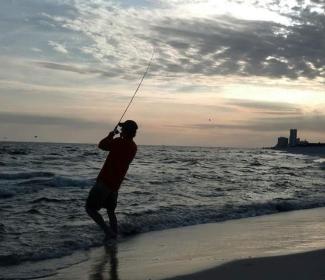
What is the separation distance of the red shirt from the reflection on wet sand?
3.25 feet

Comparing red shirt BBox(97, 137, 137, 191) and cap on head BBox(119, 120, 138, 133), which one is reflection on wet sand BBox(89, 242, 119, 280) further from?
cap on head BBox(119, 120, 138, 133)

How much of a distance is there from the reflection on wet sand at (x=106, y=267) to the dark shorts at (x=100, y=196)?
0.67m

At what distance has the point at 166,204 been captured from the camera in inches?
475

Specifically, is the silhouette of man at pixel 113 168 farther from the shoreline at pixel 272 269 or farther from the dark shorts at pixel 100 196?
the shoreline at pixel 272 269

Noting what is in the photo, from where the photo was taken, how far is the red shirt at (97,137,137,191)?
7.30 metres

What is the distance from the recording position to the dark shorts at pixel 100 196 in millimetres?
7387

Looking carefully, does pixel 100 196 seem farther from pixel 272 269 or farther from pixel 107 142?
pixel 272 269

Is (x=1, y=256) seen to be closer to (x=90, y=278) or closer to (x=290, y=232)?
(x=90, y=278)

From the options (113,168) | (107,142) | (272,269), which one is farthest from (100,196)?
(272,269)

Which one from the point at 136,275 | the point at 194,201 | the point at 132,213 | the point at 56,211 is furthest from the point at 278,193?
the point at 136,275

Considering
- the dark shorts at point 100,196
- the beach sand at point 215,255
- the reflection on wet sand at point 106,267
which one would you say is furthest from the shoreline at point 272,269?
the dark shorts at point 100,196

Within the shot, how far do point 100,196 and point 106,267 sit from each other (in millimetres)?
1515

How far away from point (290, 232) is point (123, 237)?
279cm

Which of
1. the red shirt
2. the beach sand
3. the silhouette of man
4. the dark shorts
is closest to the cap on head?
the silhouette of man
